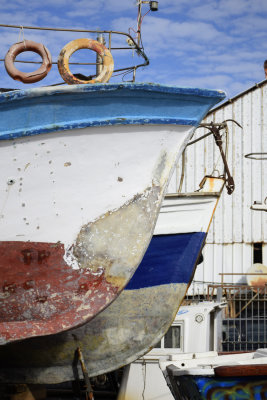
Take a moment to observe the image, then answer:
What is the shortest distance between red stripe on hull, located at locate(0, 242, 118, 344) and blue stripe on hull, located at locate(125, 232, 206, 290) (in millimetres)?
1765

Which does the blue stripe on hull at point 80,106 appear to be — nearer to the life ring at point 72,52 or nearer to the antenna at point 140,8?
the life ring at point 72,52

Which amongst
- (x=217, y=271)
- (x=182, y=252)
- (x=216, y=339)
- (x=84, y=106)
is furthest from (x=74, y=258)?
(x=217, y=271)

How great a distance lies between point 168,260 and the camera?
7336 mm

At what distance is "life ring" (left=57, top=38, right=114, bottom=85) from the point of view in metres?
6.11

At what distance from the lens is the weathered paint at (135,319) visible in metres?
6.46

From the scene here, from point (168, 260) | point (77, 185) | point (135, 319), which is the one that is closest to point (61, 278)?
point (77, 185)

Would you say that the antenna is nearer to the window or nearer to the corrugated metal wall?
the window

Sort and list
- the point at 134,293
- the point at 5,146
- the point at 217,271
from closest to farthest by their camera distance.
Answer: the point at 5,146
the point at 134,293
the point at 217,271

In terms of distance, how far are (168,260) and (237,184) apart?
11438 mm

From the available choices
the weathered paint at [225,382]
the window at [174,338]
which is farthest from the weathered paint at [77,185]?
the window at [174,338]

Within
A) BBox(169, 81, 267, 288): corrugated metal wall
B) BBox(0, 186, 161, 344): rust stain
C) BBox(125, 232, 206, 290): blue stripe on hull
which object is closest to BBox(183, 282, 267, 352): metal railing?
BBox(169, 81, 267, 288): corrugated metal wall

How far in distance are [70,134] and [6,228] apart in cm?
108

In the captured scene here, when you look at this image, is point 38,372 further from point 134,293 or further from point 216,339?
point 216,339

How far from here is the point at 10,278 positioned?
545 centimetres
